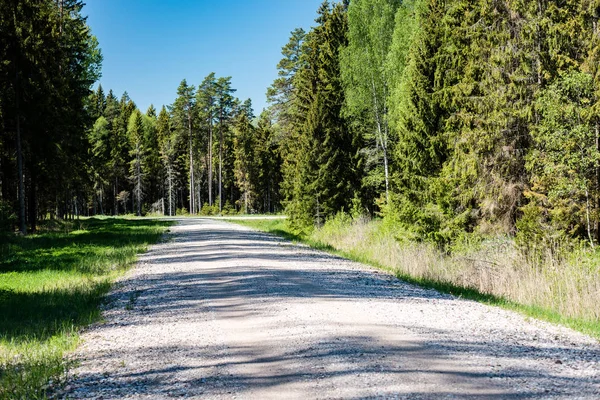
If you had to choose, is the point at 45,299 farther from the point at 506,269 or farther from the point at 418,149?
the point at 418,149

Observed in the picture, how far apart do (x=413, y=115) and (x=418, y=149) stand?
1.37m

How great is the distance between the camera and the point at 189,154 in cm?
8150

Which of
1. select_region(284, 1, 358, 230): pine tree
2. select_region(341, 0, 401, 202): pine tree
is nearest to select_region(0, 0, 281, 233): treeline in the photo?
select_region(284, 1, 358, 230): pine tree

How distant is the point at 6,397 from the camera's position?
470 cm

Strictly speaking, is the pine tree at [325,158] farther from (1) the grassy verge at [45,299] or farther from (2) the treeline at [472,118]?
(1) the grassy verge at [45,299]

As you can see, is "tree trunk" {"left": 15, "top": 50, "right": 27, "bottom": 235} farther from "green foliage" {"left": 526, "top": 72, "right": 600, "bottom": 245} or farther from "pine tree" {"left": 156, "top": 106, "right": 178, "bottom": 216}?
"pine tree" {"left": 156, "top": 106, "right": 178, "bottom": 216}

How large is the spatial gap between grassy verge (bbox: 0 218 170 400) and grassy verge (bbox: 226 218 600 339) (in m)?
7.23

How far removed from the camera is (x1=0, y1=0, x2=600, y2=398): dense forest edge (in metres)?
11.8

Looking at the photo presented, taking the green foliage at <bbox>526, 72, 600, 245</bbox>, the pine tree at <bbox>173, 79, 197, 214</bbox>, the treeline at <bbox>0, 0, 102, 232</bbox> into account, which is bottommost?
the green foliage at <bbox>526, 72, 600, 245</bbox>

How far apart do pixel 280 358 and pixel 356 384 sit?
118 cm

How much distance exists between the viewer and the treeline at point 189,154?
2894 inches

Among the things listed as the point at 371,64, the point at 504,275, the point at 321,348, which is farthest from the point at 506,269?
the point at 371,64

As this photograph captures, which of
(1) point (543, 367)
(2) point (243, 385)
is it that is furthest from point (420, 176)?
(2) point (243, 385)

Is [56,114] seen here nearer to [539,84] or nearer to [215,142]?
[539,84]
